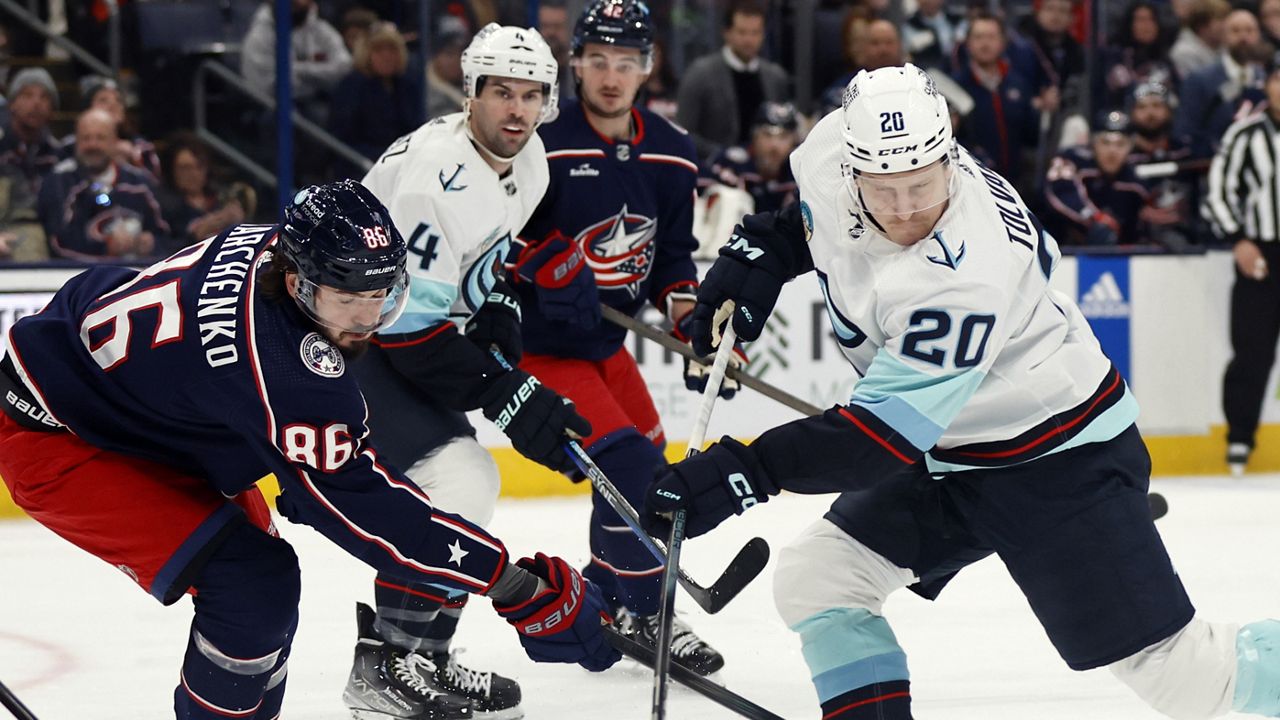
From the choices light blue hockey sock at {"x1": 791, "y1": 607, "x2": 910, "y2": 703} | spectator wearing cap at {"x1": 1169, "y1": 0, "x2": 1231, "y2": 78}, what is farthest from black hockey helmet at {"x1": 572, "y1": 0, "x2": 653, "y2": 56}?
spectator wearing cap at {"x1": 1169, "y1": 0, "x2": 1231, "y2": 78}

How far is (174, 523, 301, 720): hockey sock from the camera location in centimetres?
250

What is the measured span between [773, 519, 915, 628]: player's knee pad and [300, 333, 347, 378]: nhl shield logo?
726 mm

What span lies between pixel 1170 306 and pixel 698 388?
2960 mm

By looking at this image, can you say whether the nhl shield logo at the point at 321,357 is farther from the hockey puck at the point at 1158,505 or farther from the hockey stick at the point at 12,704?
the hockey puck at the point at 1158,505

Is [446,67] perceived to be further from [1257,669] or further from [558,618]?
[1257,669]

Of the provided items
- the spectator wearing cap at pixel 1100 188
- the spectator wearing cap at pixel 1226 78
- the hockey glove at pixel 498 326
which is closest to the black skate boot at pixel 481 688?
the hockey glove at pixel 498 326

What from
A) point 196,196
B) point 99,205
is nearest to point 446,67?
point 196,196

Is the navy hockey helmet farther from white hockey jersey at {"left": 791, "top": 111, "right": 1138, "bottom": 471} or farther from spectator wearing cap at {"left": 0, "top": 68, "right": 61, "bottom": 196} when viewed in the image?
spectator wearing cap at {"left": 0, "top": 68, "right": 61, "bottom": 196}

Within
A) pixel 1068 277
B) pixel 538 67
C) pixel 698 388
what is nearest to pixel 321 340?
pixel 538 67

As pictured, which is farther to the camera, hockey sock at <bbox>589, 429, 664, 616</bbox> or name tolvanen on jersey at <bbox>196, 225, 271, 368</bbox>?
hockey sock at <bbox>589, 429, 664, 616</bbox>

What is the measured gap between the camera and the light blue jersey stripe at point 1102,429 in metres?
2.54

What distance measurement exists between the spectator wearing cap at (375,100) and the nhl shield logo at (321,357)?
4027mm

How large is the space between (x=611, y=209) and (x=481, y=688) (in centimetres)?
107

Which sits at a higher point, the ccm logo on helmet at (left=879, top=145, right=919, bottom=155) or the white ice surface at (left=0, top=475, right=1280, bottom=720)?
the ccm logo on helmet at (left=879, top=145, right=919, bottom=155)
